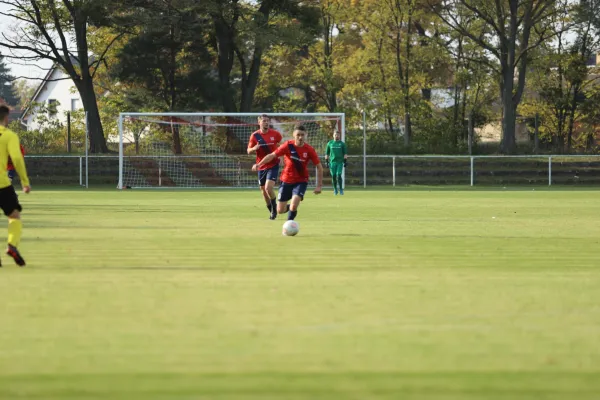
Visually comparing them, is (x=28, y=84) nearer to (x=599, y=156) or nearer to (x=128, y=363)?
(x=599, y=156)

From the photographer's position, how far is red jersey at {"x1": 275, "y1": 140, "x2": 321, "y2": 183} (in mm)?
18891

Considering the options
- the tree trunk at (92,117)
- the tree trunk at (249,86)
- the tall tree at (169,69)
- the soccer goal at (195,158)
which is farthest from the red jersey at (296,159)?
the tree trunk at (249,86)

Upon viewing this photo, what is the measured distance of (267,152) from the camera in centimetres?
2277

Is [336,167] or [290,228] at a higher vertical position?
[336,167]

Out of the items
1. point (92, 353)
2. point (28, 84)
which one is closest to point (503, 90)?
point (92, 353)

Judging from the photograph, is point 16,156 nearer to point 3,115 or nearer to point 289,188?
point 3,115

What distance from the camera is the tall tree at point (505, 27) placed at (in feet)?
174

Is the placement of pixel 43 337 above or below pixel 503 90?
below

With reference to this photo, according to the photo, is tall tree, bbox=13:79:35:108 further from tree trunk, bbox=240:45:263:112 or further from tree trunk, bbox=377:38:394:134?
tree trunk, bbox=240:45:263:112

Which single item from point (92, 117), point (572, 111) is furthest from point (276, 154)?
point (572, 111)

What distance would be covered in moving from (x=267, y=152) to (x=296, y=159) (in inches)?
152

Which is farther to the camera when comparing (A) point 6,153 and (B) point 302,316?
(A) point 6,153

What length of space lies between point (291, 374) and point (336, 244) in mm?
9225

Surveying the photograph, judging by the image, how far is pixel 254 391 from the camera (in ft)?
18.8
